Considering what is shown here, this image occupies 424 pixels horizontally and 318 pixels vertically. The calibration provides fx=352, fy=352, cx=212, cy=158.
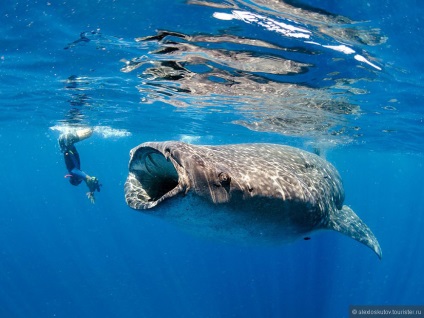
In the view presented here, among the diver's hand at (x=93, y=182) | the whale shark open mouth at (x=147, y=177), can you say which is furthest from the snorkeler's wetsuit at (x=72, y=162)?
the whale shark open mouth at (x=147, y=177)

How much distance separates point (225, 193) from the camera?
3.61 meters

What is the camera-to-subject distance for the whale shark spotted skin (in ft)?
11.3

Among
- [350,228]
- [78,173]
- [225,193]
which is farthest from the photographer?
[78,173]

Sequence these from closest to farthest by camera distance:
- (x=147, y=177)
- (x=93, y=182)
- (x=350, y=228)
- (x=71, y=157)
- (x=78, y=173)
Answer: (x=147, y=177) → (x=350, y=228) → (x=93, y=182) → (x=78, y=173) → (x=71, y=157)

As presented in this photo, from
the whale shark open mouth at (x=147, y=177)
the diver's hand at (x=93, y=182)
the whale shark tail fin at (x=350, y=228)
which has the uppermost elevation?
the whale shark open mouth at (x=147, y=177)

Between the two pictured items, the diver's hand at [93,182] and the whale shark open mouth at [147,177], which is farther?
the diver's hand at [93,182]

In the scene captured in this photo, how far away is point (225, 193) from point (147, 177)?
1304 mm

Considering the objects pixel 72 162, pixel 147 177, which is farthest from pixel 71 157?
pixel 147 177

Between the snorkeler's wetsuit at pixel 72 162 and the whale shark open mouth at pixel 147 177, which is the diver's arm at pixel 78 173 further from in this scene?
the whale shark open mouth at pixel 147 177

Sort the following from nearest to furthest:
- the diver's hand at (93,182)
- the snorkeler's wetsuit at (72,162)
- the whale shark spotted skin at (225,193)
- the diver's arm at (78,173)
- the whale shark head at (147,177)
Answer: the whale shark spotted skin at (225,193) → the whale shark head at (147,177) → the diver's hand at (93,182) → the diver's arm at (78,173) → the snorkeler's wetsuit at (72,162)

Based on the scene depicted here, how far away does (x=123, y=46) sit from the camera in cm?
916

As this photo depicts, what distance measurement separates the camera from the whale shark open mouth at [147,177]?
3965 mm

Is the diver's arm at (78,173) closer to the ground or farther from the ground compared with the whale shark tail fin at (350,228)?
closer to the ground

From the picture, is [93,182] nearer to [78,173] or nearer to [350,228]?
[78,173]
